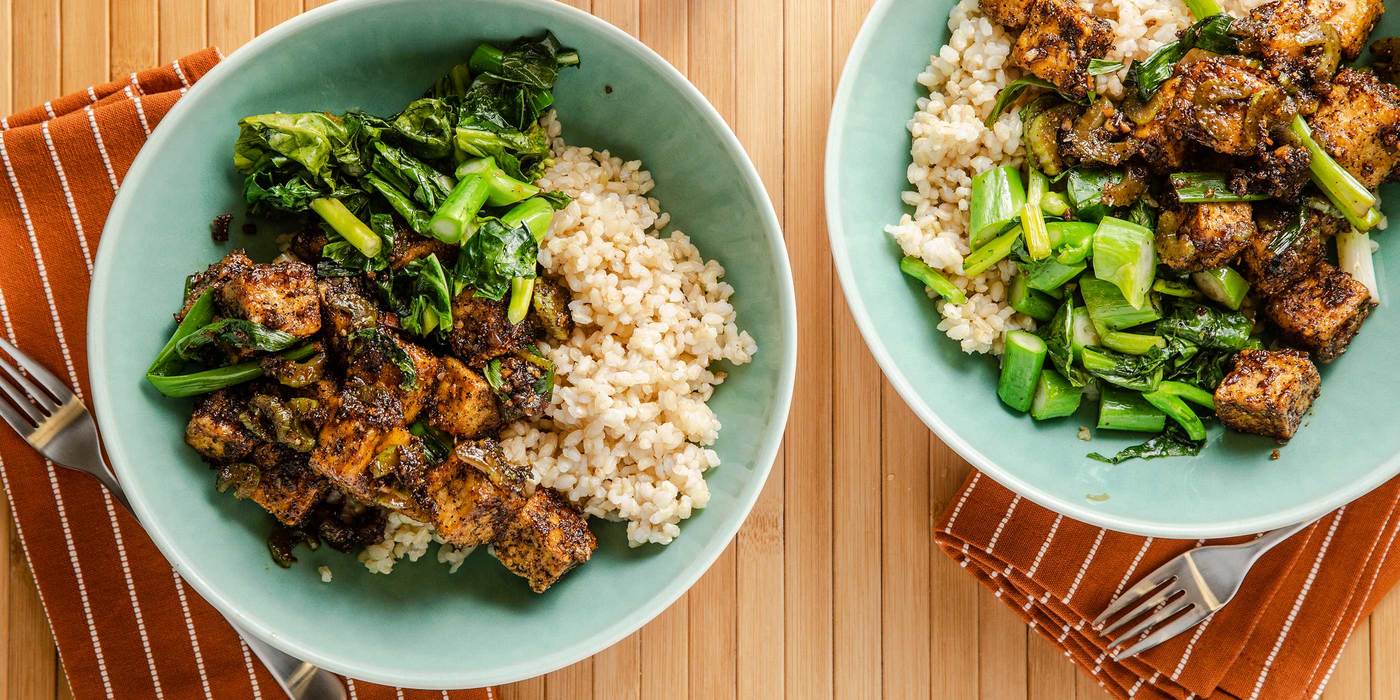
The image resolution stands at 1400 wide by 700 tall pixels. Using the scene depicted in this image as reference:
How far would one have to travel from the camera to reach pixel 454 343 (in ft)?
7.98

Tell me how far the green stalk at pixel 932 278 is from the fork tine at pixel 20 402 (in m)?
2.48

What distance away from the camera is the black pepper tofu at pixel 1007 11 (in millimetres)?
2631

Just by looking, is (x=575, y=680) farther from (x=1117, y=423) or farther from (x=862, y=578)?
(x=1117, y=423)

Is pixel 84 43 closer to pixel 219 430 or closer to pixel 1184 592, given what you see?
pixel 219 430

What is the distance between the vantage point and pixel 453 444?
8.11 feet

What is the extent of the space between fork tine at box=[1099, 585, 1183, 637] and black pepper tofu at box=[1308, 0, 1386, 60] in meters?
1.64

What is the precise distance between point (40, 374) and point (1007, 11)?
292 cm

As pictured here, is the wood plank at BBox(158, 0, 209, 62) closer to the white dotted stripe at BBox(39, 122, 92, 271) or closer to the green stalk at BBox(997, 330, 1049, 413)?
the white dotted stripe at BBox(39, 122, 92, 271)

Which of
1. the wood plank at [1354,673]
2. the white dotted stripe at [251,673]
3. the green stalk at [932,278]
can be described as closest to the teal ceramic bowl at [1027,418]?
the green stalk at [932,278]

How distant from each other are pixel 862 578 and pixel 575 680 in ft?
3.20

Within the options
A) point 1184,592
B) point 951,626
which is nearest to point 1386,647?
point 1184,592

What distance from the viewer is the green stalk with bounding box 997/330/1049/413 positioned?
2643mm

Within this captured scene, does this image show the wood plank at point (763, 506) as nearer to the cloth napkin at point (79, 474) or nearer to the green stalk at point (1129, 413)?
the green stalk at point (1129, 413)

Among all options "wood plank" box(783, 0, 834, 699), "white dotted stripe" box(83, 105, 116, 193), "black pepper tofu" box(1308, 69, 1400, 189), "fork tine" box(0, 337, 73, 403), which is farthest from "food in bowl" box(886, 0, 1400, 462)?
"fork tine" box(0, 337, 73, 403)
